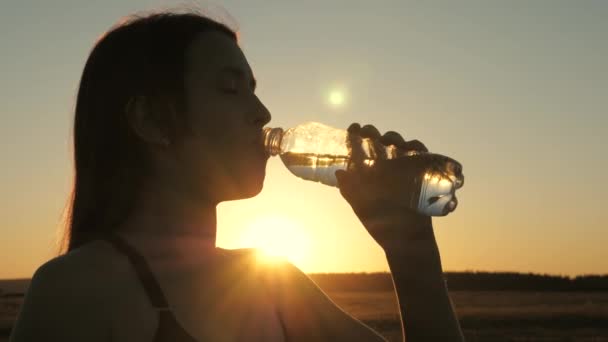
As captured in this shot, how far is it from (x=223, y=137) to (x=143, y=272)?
479mm

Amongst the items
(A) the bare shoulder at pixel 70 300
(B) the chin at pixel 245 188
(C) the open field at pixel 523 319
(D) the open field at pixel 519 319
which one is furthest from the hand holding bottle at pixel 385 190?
(C) the open field at pixel 523 319

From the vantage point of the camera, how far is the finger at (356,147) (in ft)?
8.75

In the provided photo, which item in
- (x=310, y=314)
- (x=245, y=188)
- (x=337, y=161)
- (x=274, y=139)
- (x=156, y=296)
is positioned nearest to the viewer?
(x=156, y=296)

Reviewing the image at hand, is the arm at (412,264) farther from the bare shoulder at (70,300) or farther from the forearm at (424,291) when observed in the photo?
the bare shoulder at (70,300)

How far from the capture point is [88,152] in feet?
8.77

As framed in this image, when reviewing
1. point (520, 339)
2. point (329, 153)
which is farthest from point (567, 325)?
point (329, 153)

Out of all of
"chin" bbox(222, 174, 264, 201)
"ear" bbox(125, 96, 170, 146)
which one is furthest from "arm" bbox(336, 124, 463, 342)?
"ear" bbox(125, 96, 170, 146)

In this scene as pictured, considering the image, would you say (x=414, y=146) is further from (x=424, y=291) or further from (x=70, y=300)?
(x=70, y=300)

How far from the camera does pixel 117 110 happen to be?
266cm

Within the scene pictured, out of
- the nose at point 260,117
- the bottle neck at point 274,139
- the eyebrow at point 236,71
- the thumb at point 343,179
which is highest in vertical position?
the eyebrow at point 236,71

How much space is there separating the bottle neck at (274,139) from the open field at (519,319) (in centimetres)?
1165

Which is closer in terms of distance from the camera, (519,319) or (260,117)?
(260,117)

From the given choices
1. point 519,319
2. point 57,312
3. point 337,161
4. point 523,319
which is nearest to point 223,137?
point 57,312

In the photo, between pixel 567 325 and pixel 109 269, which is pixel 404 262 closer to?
pixel 109 269
